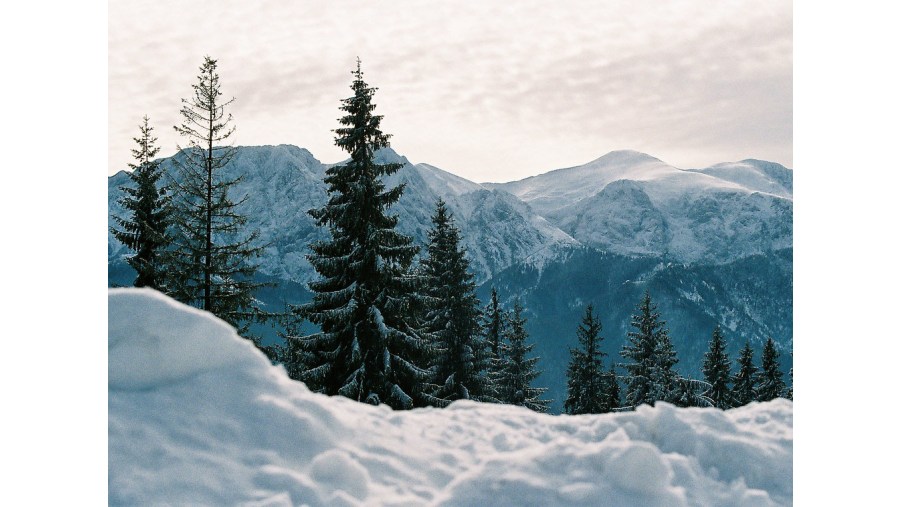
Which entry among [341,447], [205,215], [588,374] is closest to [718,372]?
[588,374]

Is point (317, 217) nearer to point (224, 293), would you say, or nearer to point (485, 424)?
point (224, 293)

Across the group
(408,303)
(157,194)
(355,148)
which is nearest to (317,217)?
(355,148)

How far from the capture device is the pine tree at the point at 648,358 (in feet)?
108

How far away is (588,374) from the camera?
37.3 m

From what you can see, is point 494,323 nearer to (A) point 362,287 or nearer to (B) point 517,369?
(B) point 517,369

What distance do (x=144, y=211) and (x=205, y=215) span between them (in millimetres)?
8054

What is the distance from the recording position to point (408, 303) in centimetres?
1800

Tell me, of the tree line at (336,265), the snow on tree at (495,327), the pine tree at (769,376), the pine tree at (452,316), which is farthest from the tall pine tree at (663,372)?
the tree line at (336,265)

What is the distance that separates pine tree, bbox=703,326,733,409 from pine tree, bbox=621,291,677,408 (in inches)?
254

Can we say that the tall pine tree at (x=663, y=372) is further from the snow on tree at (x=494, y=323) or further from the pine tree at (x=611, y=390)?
the snow on tree at (x=494, y=323)

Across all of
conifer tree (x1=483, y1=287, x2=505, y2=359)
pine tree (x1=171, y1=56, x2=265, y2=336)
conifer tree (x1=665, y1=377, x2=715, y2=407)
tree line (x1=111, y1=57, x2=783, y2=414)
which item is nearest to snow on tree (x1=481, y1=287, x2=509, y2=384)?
conifer tree (x1=483, y1=287, x2=505, y2=359)

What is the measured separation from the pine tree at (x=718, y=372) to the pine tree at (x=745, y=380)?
578 millimetres
